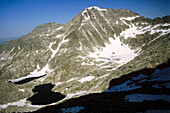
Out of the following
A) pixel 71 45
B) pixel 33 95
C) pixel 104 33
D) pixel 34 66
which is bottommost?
pixel 33 95

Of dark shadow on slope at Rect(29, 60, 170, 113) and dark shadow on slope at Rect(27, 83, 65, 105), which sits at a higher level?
dark shadow on slope at Rect(29, 60, 170, 113)

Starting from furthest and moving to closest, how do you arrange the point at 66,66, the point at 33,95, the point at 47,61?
the point at 47,61 < the point at 66,66 < the point at 33,95

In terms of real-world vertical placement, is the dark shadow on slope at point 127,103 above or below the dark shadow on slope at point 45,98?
above

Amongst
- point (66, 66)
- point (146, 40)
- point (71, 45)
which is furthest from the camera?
point (71, 45)

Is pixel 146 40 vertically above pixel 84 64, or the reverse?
pixel 146 40

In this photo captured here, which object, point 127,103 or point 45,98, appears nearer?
point 127,103

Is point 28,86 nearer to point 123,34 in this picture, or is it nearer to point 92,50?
point 92,50

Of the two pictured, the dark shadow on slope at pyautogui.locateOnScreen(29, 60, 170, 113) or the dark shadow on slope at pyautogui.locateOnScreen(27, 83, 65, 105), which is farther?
the dark shadow on slope at pyautogui.locateOnScreen(27, 83, 65, 105)

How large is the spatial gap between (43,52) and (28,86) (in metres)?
81.8

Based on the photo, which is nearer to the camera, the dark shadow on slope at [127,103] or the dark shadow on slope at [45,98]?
→ the dark shadow on slope at [127,103]

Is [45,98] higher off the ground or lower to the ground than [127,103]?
lower

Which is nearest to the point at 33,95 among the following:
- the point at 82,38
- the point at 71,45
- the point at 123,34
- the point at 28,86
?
the point at 28,86

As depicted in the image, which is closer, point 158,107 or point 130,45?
point 158,107

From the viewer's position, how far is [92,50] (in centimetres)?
15400
